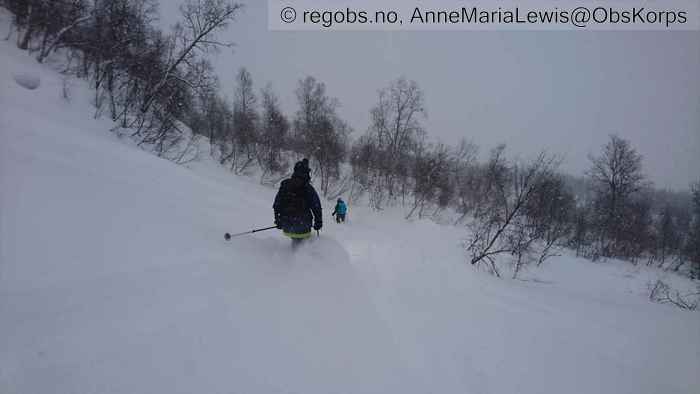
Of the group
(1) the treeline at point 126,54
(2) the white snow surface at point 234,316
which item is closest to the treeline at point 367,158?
(1) the treeline at point 126,54

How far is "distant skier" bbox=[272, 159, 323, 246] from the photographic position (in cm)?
416

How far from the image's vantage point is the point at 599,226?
24969mm

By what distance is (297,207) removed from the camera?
422 centimetres

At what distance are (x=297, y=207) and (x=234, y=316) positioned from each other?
209 cm

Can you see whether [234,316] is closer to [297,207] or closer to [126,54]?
[297,207]

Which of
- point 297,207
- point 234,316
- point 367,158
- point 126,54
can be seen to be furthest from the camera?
point 367,158

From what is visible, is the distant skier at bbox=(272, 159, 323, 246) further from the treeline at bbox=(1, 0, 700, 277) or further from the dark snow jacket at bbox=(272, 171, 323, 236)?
the treeline at bbox=(1, 0, 700, 277)

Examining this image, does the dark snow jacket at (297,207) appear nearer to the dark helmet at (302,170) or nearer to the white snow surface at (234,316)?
the dark helmet at (302,170)

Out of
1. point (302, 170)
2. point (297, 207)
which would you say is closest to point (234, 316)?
point (297, 207)

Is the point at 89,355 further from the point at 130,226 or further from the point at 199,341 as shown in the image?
the point at 130,226

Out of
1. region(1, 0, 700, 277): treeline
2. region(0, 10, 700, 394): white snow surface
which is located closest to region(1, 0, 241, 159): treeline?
region(1, 0, 700, 277): treeline

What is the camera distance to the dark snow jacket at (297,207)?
4.16 metres

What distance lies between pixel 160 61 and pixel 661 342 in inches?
786

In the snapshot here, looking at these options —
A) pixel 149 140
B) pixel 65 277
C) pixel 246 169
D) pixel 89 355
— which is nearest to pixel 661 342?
pixel 89 355
